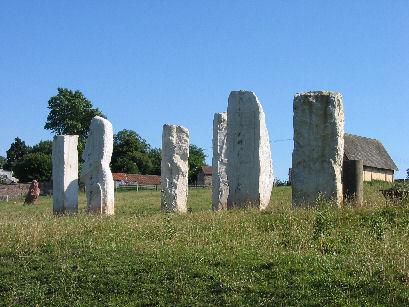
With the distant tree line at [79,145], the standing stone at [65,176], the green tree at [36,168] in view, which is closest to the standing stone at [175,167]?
the standing stone at [65,176]

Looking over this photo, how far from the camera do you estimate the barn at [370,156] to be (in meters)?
37.6

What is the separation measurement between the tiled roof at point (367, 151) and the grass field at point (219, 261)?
26.0m

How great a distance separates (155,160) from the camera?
7769 centimetres

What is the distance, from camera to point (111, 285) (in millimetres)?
8383

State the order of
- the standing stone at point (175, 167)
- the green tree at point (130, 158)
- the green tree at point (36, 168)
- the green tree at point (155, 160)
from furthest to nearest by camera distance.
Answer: the green tree at point (155, 160) < the green tree at point (130, 158) < the green tree at point (36, 168) < the standing stone at point (175, 167)

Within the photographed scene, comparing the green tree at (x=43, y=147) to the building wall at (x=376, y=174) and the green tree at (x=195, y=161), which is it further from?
the building wall at (x=376, y=174)

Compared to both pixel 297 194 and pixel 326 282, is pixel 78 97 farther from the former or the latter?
pixel 326 282

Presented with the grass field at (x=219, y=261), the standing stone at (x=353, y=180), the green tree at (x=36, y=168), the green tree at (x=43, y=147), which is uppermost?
the green tree at (x=43, y=147)

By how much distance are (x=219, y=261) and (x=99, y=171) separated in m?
9.31

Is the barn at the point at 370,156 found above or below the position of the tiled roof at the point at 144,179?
above

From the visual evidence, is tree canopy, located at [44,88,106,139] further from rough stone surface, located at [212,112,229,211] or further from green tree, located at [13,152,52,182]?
rough stone surface, located at [212,112,229,211]


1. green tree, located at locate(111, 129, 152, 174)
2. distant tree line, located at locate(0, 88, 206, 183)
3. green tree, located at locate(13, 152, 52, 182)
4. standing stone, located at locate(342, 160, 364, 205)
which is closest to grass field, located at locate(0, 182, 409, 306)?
standing stone, located at locate(342, 160, 364, 205)

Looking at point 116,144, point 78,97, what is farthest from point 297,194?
point 116,144

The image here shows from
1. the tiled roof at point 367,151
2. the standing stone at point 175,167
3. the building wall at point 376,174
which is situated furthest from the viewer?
the building wall at point 376,174
